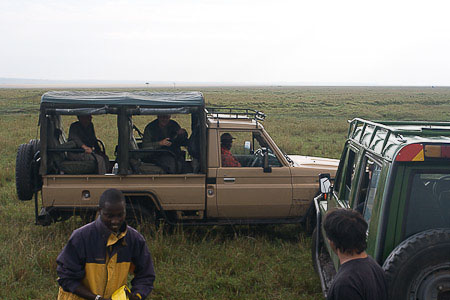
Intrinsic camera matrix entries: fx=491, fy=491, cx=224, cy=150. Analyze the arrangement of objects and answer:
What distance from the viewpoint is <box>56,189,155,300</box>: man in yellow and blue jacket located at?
2.84 metres

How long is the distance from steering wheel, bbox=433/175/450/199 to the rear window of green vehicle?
0.19 meters

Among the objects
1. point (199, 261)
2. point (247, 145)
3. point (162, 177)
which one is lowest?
point (199, 261)

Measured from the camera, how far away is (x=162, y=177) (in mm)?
6551

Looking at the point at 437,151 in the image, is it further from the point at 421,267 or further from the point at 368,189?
the point at 368,189

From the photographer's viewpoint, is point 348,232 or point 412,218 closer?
point 348,232

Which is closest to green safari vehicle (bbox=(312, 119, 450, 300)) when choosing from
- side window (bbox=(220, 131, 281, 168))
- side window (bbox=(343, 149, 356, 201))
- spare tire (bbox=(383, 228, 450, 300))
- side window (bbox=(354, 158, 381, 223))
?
spare tire (bbox=(383, 228, 450, 300))

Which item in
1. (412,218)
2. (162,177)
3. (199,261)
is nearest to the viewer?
(412,218)

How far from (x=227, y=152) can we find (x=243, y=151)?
1.33ft

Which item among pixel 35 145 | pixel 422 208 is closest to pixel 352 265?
pixel 422 208

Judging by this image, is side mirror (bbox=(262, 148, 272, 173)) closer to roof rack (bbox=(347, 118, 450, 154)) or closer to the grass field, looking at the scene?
the grass field

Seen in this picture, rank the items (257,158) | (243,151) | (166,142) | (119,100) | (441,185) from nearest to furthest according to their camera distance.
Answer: (441,185) < (119,100) < (166,142) < (257,158) < (243,151)

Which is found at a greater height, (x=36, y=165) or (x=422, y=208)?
(x=422, y=208)

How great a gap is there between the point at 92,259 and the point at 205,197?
3.79 meters

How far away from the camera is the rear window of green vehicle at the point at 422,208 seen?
339cm
